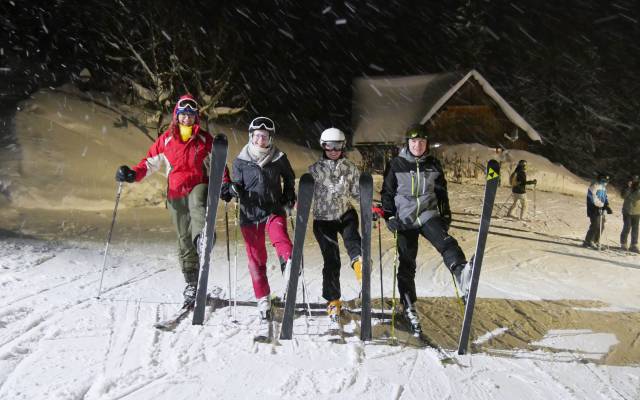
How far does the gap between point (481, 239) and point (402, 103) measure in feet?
66.4

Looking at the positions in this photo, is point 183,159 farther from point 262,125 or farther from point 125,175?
point 262,125

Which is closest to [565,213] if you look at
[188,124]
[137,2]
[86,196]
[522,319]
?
[522,319]

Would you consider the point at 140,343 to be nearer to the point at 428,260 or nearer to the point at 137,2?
the point at 428,260

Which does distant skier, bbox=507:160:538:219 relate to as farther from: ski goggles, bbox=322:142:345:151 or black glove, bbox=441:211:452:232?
ski goggles, bbox=322:142:345:151

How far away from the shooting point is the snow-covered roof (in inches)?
826

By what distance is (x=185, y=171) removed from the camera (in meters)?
4.62

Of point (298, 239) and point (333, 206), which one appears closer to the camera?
point (298, 239)

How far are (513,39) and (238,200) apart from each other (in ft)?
124

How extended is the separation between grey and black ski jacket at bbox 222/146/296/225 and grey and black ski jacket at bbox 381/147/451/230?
3.62ft

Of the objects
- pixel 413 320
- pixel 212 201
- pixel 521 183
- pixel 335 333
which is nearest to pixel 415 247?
pixel 413 320

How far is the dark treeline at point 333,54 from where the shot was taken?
791 inches

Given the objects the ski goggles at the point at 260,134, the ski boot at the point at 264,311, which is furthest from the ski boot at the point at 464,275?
the ski goggles at the point at 260,134

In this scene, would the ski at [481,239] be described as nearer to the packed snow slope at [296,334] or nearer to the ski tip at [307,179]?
the packed snow slope at [296,334]

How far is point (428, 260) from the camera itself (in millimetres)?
8250
